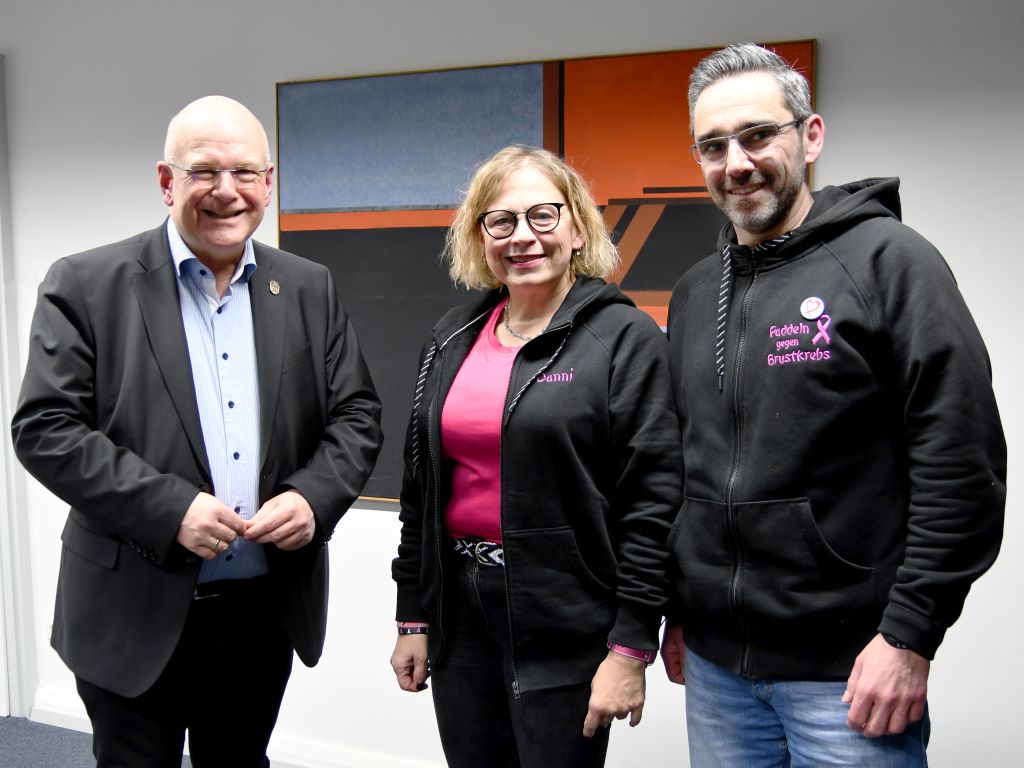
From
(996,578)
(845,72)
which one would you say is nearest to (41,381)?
(845,72)

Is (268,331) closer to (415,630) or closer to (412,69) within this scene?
(415,630)

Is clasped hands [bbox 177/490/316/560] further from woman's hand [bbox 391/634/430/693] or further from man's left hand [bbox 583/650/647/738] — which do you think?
man's left hand [bbox 583/650/647/738]

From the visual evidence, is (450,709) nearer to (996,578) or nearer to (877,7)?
(996,578)

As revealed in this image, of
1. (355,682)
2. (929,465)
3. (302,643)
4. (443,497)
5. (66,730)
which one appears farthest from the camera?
(66,730)

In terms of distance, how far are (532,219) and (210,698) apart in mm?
1120

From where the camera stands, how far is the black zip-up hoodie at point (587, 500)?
1486 millimetres

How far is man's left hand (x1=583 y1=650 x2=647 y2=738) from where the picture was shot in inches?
57.7

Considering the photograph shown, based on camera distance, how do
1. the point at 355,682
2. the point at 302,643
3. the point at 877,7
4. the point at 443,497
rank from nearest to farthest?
the point at 443,497
the point at 302,643
the point at 877,7
the point at 355,682

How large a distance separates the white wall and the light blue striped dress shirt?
3.85 ft

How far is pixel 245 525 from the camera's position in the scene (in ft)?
5.17

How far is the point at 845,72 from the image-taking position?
2.22 m

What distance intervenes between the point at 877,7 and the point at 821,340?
51.1 inches

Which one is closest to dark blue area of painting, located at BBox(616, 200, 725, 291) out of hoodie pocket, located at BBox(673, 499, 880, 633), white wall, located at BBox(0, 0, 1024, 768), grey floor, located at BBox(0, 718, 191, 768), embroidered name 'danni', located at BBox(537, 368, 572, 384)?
white wall, located at BBox(0, 0, 1024, 768)

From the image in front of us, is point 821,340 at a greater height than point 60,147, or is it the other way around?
point 60,147
